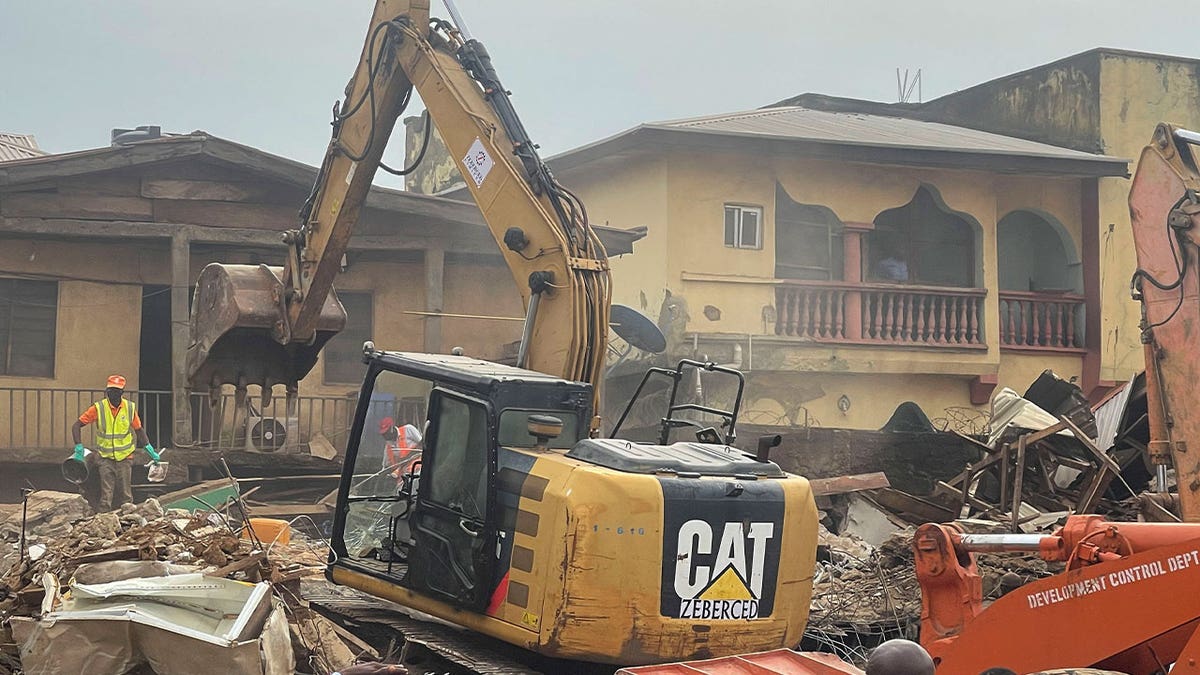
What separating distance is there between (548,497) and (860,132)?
55.8 ft

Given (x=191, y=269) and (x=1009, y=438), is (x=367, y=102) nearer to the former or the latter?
(x=1009, y=438)

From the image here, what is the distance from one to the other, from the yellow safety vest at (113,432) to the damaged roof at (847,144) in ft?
27.5

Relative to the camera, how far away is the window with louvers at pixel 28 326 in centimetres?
1777

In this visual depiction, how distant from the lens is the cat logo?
718cm

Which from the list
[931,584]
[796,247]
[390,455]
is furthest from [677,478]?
[796,247]

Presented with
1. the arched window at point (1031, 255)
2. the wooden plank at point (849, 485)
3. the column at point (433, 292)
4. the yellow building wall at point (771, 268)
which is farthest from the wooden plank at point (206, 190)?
the arched window at point (1031, 255)

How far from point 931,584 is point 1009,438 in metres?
6.26

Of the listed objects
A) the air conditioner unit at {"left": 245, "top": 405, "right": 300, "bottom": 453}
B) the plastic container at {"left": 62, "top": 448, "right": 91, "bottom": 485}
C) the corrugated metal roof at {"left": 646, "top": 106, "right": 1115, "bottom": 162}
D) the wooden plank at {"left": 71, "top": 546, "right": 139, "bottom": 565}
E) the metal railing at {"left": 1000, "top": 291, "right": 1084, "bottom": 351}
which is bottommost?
the plastic container at {"left": 62, "top": 448, "right": 91, "bottom": 485}

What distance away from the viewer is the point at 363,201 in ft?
34.9

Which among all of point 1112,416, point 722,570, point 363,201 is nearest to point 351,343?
point 363,201

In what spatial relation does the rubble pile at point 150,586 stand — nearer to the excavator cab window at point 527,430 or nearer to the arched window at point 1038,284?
the excavator cab window at point 527,430

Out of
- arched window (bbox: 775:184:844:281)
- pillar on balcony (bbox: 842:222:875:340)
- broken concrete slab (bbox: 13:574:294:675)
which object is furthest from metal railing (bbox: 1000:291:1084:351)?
broken concrete slab (bbox: 13:574:294:675)

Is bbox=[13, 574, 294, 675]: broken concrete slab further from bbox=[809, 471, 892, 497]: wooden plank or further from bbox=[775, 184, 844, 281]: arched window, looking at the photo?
bbox=[775, 184, 844, 281]: arched window

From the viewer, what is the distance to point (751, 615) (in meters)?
7.38
